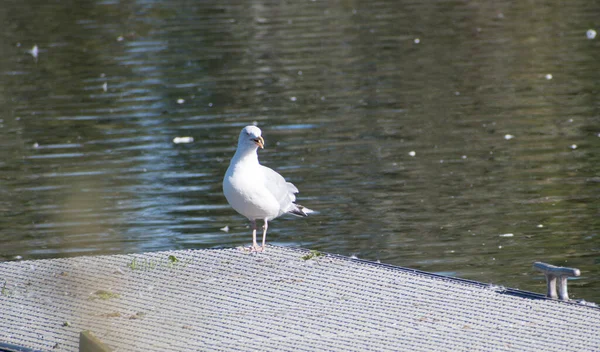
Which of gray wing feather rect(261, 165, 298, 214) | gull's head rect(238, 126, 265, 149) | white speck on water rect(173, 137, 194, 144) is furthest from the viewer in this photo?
white speck on water rect(173, 137, 194, 144)

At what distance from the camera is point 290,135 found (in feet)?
47.0

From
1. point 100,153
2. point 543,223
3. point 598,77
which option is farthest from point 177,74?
point 543,223

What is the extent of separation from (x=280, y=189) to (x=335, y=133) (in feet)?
22.3

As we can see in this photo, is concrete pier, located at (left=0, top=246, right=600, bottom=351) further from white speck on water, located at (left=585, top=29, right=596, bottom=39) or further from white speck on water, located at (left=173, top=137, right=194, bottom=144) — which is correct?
white speck on water, located at (left=585, top=29, right=596, bottom=39)

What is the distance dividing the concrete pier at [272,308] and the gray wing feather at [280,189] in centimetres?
38

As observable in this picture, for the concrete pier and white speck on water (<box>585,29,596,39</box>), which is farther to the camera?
white speck on water (<box>585,29,596,39</box>)

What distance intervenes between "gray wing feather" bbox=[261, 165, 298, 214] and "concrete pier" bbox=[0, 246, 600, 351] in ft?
1.25

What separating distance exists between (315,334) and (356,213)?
182 inches

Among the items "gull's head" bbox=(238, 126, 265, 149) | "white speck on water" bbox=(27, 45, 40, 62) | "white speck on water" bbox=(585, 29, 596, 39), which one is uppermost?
"white speck on water" bbox=(585, 29, 596, 39)

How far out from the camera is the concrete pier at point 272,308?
586cm

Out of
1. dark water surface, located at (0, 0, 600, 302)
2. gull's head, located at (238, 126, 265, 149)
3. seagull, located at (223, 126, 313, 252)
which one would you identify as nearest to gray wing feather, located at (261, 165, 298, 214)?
seagull, located at (223, 126, 313, 252)

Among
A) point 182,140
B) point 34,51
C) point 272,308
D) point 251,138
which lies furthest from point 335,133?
point 34,51

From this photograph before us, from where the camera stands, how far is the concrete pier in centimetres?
586

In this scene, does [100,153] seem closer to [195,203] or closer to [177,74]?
[195,203]
